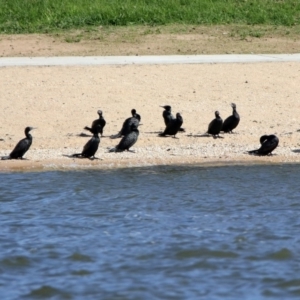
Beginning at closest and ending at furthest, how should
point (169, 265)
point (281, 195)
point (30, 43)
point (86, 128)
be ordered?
1. point (169, 265)
2. point (281, 195)
3. point (86, 128)
4. point (30, 43)

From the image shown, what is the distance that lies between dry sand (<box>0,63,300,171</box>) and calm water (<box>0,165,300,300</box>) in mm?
652

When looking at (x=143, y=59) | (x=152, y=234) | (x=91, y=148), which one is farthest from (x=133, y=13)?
(x=152, y=234)

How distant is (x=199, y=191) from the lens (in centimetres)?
1330

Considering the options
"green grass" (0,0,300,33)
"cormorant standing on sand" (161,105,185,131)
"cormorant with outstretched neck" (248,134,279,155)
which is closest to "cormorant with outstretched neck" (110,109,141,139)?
"cormorant standing on sand" (161,105,185,131)

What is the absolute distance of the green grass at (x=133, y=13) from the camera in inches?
1032

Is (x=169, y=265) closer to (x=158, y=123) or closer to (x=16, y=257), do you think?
(x=16, y=257)

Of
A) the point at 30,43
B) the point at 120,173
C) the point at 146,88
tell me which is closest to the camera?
the point at 120,173

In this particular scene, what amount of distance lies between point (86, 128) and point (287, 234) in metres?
5.05

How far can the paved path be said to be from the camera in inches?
802

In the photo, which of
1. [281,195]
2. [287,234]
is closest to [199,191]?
[281,195]

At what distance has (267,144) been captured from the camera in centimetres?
1484

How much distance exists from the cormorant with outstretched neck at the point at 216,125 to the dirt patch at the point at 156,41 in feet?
22.1

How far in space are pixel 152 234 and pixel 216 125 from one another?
4614mm

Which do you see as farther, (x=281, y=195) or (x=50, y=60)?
(x=50, y=60)
